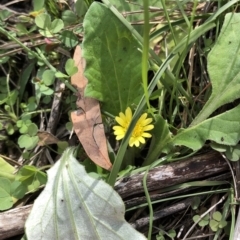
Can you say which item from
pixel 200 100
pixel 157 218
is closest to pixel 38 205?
pixel 157 218

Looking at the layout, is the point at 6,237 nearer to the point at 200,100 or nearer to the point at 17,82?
the point at 17,82

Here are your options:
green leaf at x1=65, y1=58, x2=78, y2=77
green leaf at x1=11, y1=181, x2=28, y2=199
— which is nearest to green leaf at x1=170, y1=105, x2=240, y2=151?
green leaf at x1=65, y1=58, x2=78, y2=77

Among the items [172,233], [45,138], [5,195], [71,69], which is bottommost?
[172,233]

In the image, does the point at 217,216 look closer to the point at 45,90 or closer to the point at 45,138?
the point at 45,138

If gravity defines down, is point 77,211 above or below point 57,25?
below

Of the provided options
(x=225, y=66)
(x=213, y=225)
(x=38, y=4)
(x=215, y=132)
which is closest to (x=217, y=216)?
(x=213, y=225)

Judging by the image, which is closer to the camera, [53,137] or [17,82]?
[53,137]
